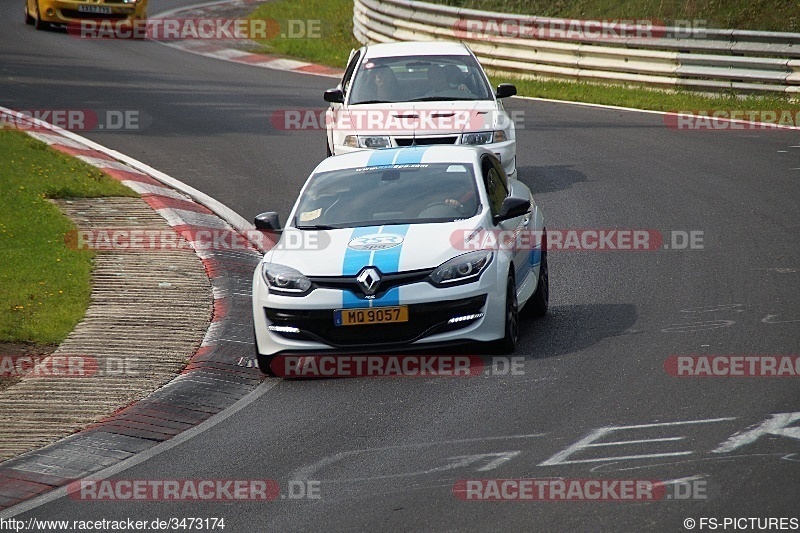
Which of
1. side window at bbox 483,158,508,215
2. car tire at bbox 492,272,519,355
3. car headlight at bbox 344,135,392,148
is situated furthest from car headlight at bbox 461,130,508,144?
car tire at bbox 492,272,519,355

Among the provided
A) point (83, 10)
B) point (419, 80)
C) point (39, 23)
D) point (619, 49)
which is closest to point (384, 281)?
point (419, 80)

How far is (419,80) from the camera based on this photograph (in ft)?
52.4

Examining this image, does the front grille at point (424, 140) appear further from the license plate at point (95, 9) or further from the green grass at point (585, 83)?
the license plate at point (95, 9)

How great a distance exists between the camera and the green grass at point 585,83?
21.8 meters

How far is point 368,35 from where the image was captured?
1202 inches

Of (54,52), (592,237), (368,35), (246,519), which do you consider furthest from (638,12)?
(246,519)

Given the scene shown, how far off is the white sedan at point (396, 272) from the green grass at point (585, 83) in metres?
12.3

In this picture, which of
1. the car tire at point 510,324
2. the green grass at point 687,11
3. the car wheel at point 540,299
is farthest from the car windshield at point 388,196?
the green grass at point 687,11

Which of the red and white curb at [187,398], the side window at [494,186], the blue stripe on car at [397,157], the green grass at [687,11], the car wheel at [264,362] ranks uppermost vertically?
the green grass at [687,11]

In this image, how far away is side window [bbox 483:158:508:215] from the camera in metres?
10.5

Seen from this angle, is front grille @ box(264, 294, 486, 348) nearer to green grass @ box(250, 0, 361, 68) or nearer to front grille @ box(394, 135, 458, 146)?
front grille @ box(394, 135, 458, 146)

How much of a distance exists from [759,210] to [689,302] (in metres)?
3.89

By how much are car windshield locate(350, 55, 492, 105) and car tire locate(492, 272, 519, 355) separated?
635cm

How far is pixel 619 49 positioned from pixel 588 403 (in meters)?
16.5
